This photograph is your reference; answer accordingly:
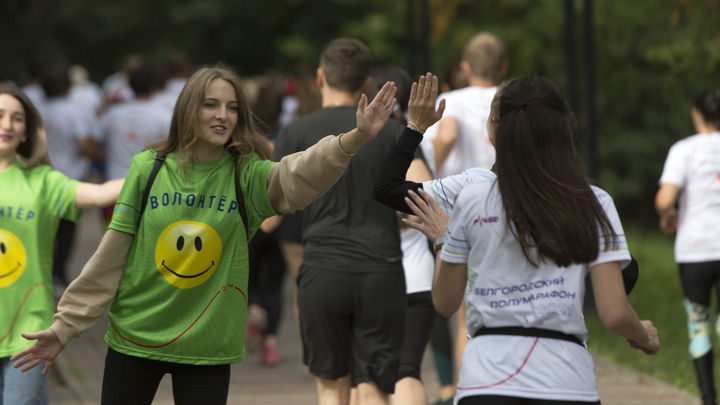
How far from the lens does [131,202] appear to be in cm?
327

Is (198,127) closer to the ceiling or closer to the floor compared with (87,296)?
closer to the ceiling

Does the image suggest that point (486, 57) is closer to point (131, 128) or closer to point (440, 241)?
point (440, 241)

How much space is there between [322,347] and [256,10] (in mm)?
23325

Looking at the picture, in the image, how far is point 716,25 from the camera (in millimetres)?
10023

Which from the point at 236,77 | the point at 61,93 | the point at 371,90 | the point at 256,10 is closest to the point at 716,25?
the point at 371,90

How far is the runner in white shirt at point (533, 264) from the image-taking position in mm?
2637

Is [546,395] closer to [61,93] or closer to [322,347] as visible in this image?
[322,347]

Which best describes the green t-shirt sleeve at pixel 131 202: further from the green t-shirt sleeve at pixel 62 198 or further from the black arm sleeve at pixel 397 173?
the black arm sleeve at pixel 397 173

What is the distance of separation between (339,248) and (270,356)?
10.6 ft

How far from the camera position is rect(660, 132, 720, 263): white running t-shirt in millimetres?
5734

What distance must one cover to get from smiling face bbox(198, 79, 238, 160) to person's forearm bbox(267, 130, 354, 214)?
0.84 ft

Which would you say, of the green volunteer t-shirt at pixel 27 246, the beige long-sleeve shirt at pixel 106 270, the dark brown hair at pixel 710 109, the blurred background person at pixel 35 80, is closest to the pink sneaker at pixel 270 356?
the green volunteer t-shirt at pixel 27 246

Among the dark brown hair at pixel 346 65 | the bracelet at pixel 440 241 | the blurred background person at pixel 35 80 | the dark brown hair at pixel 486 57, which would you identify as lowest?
the bracelet at pixel 440 241

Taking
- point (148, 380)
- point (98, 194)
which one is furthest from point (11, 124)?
point (148, 380)
